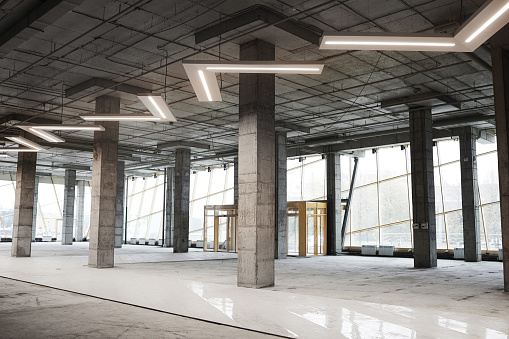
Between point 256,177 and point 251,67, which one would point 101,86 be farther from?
point 251,67

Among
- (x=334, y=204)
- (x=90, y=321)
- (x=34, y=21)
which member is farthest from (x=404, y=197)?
(x=90, y=321)

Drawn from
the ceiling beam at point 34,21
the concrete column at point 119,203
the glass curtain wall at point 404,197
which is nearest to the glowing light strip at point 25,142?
the ceiling beam at point 34,21

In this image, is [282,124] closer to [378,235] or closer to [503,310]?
[378,235]

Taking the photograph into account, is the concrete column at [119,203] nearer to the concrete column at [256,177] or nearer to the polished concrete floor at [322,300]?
the polished concrete floor at [322,300]

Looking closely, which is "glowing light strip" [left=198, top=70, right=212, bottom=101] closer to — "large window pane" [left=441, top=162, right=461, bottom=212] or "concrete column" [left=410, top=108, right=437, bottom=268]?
"concrete column" [left=410, top=108, right=437, bottom=268]

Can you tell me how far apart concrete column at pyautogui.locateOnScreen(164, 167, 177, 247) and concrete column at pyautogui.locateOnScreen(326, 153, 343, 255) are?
1525cm

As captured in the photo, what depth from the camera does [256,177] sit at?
13.9m

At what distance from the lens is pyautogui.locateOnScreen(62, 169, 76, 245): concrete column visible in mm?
45031

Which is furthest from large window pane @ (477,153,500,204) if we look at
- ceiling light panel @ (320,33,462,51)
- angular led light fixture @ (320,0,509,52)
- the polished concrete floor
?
ceiling light panel @ (320,33,462,51)

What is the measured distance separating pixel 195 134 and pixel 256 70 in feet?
67.7

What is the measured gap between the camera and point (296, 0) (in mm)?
12117

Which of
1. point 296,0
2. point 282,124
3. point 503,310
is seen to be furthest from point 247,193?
point 282,124

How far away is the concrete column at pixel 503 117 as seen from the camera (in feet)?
44.5

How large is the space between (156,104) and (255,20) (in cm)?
385
